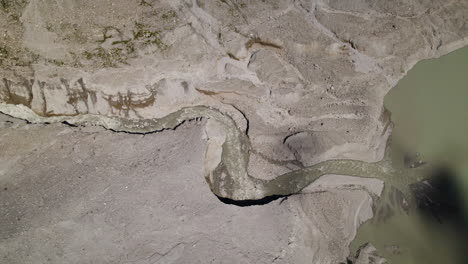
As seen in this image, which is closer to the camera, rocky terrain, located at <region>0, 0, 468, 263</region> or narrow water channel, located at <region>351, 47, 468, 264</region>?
rocky terrain, located at <region>0, 0, 468, 263</region>

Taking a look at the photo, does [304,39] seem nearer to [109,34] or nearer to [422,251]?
[109,34]

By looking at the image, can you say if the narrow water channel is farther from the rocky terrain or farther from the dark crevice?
the dark crevice

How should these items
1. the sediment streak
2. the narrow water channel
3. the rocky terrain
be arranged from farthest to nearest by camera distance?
the sediment streak
the narrow water channel
the rocky terrain

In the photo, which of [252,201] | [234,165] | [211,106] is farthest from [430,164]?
[211,106]

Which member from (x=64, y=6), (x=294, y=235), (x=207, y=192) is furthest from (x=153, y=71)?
(x=294, y=235)

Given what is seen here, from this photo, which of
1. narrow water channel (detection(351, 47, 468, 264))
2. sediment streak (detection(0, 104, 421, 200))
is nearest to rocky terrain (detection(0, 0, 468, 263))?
sediment streak (detection(0, 104, 421, 200))

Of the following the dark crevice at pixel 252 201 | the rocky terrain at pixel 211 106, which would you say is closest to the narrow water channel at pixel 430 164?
the rocky terrain at pixel 211 106
